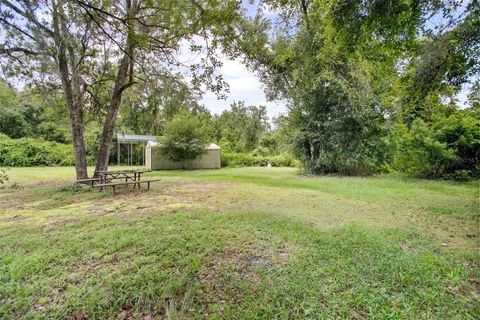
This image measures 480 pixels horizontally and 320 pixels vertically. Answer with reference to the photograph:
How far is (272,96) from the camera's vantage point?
1249 cm

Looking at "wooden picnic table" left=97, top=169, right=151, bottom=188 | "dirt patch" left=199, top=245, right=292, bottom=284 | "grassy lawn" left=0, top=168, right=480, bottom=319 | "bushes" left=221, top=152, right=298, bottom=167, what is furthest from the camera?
"bushes" left=221, top=152, right=298, bottom=167

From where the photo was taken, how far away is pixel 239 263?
8.42ft

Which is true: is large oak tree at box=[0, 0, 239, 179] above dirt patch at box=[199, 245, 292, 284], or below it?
above

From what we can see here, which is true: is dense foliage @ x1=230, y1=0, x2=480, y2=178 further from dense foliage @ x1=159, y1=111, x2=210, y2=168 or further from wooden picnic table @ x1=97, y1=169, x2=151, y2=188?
dense foliage @ x1=159, y1=111, x2=210, y2=168

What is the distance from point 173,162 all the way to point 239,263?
46.7 ft

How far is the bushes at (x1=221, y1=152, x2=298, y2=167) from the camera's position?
773 inches

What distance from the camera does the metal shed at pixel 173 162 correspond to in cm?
1546

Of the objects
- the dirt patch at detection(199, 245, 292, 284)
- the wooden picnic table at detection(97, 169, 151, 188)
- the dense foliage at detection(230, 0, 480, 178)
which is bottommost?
the dirt patch at detection(199, 245, 292, 284)

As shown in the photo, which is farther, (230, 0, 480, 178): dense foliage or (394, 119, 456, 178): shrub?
(394, 119, 456, 178): shrub

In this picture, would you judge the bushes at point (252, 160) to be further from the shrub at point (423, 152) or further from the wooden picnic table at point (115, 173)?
the wooden picnic table at point (115, 173)

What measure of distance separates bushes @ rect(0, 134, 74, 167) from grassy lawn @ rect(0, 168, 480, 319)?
16581 millimetres

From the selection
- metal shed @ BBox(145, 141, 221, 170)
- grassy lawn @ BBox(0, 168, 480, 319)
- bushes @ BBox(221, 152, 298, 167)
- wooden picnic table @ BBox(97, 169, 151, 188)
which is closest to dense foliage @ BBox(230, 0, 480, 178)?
grassy lawn @ BBox(0, 168, 480, 319)

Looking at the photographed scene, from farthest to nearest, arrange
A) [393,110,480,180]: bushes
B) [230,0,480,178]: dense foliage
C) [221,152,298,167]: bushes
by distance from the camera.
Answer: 1. [221,152,298,167]: bushes
2. [393,110,480,180]: bushes
3. [230,0,480,178]: dense foliage

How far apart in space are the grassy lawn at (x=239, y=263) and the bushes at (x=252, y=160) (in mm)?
14840
